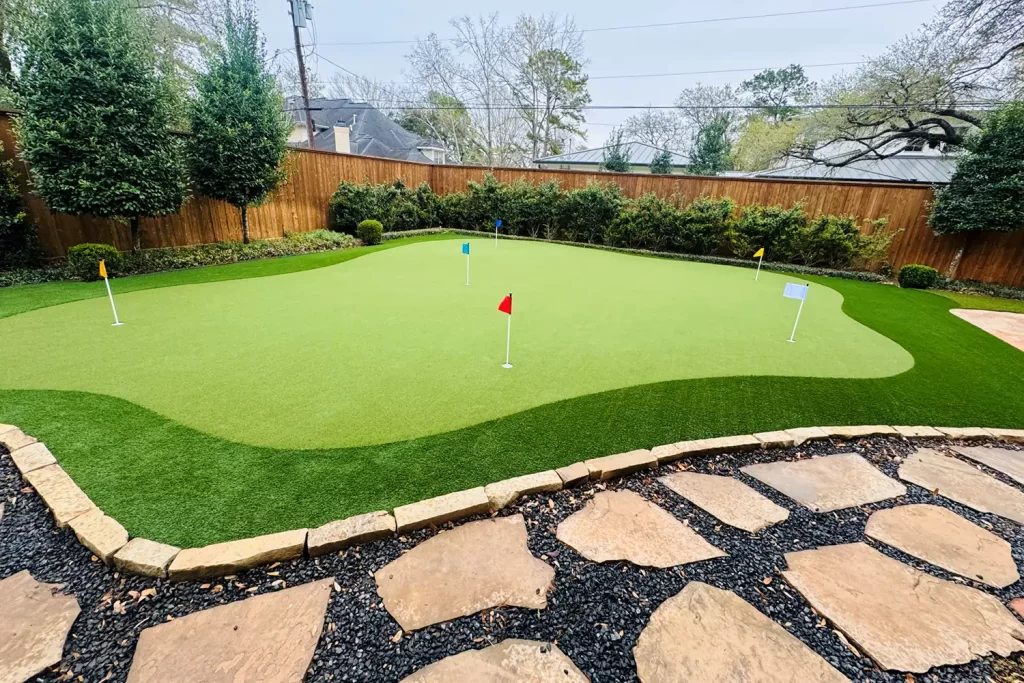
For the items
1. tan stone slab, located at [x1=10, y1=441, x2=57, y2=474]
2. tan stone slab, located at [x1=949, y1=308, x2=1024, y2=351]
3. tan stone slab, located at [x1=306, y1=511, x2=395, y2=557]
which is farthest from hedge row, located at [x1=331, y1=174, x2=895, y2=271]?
tan stone slab, located at [x1=306, y1=511, x2=395, y2=557]

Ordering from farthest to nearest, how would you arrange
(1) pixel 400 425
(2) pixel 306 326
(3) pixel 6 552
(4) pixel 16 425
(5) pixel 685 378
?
1. (2) pixel 306 326
2. (5) pixel 685 378
3. (1) pixel 400 425
4. (4) pixel 16 425
5. (3) pixel 6 552

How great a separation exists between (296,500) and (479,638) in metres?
1.04

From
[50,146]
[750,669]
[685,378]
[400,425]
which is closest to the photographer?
[750,669]

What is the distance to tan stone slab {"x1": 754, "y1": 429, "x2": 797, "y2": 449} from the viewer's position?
2527 mm

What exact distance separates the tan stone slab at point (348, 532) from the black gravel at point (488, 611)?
44 millimetres

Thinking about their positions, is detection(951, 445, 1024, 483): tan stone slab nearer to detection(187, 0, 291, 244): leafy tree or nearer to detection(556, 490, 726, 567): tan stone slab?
detection(556, 490, 726, 567): tan stone slab

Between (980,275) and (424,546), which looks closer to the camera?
(424,546)

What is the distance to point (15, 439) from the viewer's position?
7.08 ft

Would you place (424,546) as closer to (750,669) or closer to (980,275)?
(750,669)

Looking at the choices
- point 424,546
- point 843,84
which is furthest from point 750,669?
point 843,84

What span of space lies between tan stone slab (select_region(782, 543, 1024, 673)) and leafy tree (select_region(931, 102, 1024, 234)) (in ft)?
32.6

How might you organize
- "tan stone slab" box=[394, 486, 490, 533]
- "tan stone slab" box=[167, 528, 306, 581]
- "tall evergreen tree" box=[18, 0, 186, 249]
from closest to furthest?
1. "tan stone slab" box=[167, 528, 306, 581]
2. "tan stone slab" box=[394, 486, 490, 533]
3. "tall evergreen tree" box=[18, 0, 186, 249]

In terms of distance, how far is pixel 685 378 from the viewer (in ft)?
11.0

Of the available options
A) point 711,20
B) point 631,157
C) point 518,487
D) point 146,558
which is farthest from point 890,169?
point 146,558
